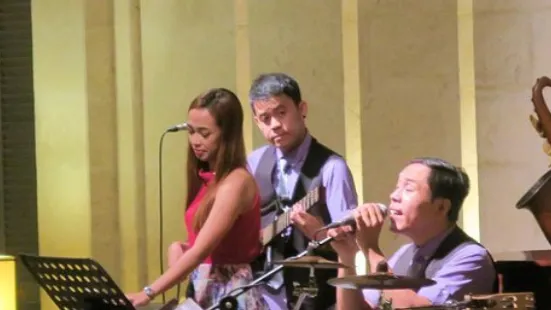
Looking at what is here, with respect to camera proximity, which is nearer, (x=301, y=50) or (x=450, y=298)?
(x=450, y=298)

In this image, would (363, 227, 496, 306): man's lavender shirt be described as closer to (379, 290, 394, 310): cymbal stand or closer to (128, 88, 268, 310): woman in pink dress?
(379, 290, 394, 310): cymbal stand

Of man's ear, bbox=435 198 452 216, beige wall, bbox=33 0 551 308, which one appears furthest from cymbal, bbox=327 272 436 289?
beige wall, bbox=33 0 551 308

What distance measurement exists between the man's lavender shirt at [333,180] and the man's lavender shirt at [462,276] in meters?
0.57

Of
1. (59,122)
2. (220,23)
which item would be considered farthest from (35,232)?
(220,23)

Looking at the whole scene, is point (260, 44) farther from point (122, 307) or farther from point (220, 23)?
point (122, 307)

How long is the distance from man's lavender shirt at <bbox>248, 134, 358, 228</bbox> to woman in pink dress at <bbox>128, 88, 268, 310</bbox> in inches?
11.6

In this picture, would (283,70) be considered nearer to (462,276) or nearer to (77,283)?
(462,276)

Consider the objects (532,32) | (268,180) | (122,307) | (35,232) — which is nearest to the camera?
(122,307)

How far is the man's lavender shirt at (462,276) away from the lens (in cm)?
347

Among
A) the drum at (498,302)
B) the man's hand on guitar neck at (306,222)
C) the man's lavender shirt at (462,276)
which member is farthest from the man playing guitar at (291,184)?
the drum at (498,302)

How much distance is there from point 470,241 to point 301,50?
1903 mm

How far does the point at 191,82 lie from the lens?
544 cm

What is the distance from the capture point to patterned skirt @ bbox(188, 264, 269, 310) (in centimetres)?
391

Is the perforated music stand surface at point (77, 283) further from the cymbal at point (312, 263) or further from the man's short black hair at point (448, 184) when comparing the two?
the man's short black hair at point (448, 184)
